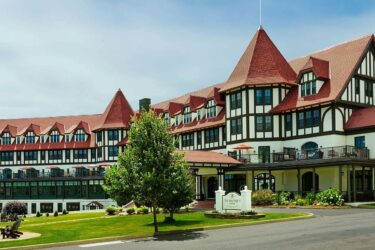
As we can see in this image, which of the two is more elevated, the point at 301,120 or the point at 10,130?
the point at 10,130

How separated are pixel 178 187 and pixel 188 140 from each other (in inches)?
1468

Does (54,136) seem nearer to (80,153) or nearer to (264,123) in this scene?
(80,153)

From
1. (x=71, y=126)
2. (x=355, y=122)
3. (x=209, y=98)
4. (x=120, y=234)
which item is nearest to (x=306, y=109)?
(x=355, y=122)

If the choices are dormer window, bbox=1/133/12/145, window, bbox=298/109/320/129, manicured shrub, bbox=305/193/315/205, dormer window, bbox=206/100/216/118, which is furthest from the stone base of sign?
dormer window, bbox=1/133/12/145

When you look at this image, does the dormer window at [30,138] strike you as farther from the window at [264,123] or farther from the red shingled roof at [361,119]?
the red shingled roof at [361,119]

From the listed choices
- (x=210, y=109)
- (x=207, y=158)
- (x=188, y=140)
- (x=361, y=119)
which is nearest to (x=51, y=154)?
(x=188, y=140)

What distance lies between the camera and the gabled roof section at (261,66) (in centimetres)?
5150

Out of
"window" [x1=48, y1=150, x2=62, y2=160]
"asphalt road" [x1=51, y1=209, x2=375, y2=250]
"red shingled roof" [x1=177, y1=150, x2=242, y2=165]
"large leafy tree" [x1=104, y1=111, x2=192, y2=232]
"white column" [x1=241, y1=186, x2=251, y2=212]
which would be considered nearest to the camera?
"asphalt road" [x1=51, y1=209, x2=375, y2=250]

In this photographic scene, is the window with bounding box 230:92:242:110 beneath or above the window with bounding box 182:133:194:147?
above

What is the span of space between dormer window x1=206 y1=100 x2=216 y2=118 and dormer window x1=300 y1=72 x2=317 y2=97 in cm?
1254

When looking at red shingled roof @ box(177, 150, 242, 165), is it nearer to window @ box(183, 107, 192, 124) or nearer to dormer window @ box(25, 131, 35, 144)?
window @ box(183, 107, 192, 124)

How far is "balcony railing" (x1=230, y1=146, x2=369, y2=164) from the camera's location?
42.7 metres

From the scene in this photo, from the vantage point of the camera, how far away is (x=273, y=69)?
52.0 metres

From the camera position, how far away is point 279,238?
20.8 m
